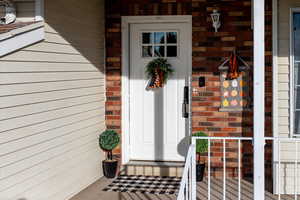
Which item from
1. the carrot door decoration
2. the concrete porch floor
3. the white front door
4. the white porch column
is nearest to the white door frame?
the white front door

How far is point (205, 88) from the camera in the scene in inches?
257

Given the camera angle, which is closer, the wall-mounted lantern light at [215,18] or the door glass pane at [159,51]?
the wall-mounted lantern light at [215,18]

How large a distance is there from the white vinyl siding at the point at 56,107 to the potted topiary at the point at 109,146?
0.26 feet

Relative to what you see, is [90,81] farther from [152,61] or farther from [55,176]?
[55,176]

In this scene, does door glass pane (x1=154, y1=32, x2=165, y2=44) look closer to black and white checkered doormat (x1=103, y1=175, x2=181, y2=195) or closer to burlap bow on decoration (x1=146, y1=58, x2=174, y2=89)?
burlap bow on decoration (x1=146, y1=58, x2=174, y2=89)

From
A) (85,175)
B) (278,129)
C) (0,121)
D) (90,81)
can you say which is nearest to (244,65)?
(278,129)

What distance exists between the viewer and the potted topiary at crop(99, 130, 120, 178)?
21.2 ft

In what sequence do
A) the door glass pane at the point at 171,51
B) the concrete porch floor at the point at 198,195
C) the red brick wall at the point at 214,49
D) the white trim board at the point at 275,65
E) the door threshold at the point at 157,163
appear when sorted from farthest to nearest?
the door glass pane at the point at 171,51 < the door threshold at the point at 157,163 < the red brick wall at the point at 214,49 < the white trim board at the point at 275,65 < the concrete porch floor at the point at 198,195

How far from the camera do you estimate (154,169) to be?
6629 mm

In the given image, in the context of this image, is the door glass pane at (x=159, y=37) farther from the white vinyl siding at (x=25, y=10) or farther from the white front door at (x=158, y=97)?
the white vinyl siding at (x=25, y=10)

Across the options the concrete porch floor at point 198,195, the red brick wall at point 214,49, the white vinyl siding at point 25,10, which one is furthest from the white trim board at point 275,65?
the white vinyl siding at point 25,10

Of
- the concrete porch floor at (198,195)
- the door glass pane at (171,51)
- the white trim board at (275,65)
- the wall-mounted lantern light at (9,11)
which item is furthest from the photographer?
the door glass pane at (171,51)

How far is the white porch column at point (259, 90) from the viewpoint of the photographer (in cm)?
407

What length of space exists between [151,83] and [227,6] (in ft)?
4.87
